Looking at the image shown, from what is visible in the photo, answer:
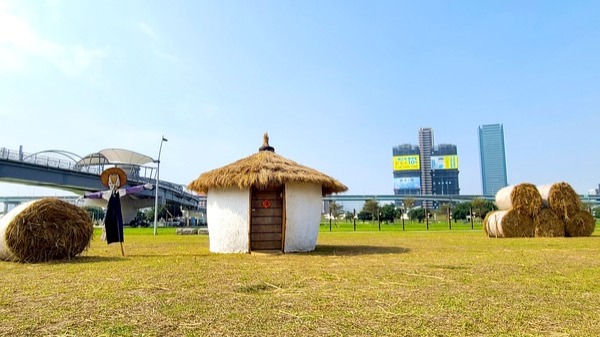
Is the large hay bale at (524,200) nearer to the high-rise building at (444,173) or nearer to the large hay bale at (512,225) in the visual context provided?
the large hay bale at (512,225)

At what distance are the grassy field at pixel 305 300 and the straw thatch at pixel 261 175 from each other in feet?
10.3

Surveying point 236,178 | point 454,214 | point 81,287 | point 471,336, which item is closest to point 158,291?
point 81,287

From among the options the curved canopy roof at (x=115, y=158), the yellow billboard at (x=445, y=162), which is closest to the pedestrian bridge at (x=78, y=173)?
the curved canopy roof at (x=115, y=158)

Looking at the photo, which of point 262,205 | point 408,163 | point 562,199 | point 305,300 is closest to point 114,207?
point 262,205

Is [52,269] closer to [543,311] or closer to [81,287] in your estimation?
[81,287]

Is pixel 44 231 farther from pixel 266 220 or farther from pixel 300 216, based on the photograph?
pixel 300 216

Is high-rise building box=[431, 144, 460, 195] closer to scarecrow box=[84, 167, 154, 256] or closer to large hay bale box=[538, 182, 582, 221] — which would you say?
large hay bale box=[538, 182, 582, 221]

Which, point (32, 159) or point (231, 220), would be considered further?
point (32, 159)

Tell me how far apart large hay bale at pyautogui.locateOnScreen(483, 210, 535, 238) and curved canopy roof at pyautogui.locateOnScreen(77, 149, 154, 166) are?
70.3 meters

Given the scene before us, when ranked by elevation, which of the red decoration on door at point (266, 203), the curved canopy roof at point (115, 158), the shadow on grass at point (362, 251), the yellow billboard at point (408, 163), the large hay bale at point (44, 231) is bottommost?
the shadow on grass at point (362, 251)

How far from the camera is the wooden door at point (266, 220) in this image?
11.4 m

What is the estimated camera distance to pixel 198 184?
37.7ft

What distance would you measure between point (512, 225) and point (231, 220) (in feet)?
42.0

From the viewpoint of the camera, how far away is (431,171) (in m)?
184
